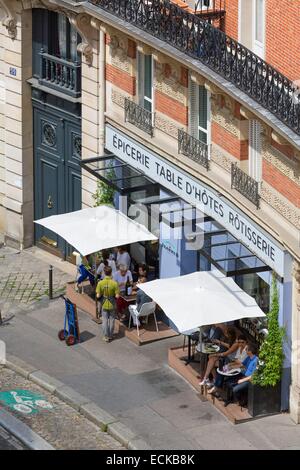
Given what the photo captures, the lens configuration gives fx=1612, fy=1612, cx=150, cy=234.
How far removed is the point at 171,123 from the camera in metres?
38.2

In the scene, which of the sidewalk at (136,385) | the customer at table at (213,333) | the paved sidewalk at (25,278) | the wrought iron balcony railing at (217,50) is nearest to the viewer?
the wrought iron balcony railing at (217,50)

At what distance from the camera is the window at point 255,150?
34781 millimetres

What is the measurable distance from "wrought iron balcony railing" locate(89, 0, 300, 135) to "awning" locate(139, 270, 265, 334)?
4.58 m

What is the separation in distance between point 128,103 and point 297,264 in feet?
27.4

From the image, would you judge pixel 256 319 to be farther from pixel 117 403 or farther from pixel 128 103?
pixel 128 103

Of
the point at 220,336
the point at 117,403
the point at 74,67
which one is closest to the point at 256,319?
the point at 220,336

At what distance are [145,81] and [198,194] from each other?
12.5ft

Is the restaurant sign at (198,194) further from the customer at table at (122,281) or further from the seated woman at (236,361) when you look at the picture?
the customer at table at (122,281)

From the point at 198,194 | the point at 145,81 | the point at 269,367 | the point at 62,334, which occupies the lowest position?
the point at 62,334

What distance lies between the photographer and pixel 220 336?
119 ft

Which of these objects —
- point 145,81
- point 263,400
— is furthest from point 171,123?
point 263,400

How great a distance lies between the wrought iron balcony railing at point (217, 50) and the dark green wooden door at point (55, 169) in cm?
538

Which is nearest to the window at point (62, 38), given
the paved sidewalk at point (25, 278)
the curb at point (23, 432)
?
the paved sidewalk at point (25, 278)

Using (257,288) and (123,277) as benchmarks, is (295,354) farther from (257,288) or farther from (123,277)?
(123,277)
